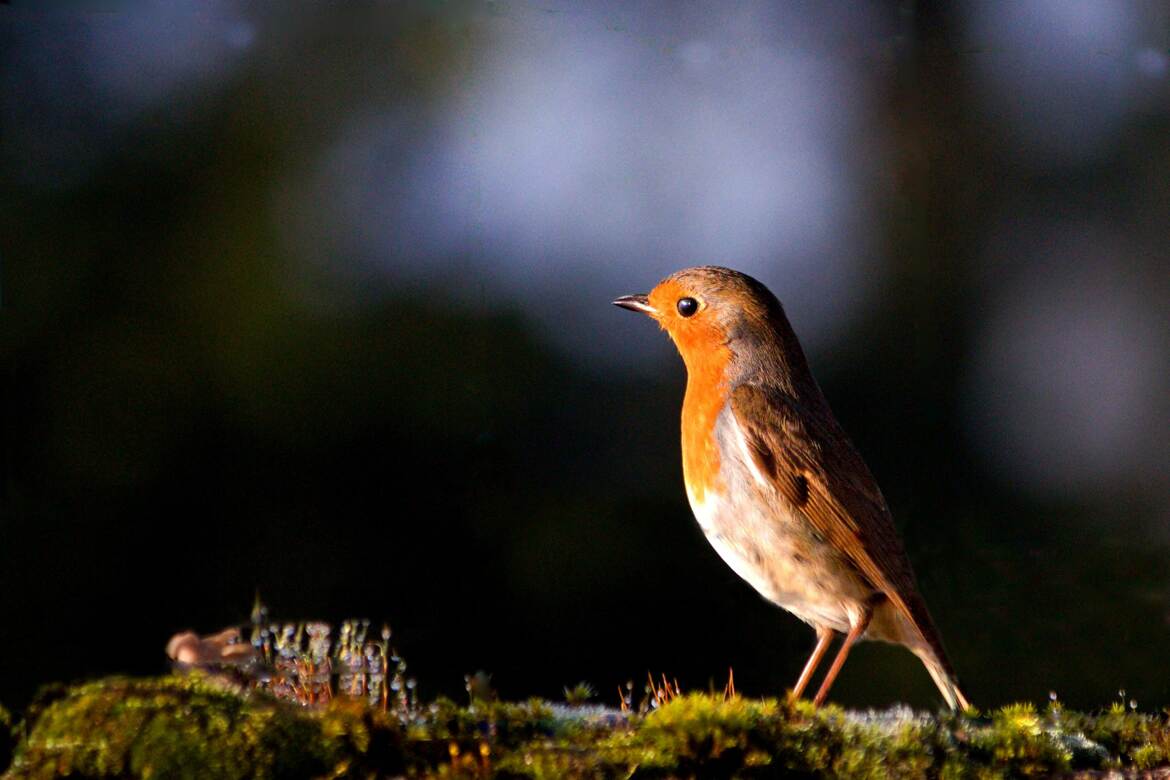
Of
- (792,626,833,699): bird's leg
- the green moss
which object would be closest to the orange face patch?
(792,626,833,699): bird's leg

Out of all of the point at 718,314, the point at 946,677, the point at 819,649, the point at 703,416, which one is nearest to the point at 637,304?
the point at 718,314

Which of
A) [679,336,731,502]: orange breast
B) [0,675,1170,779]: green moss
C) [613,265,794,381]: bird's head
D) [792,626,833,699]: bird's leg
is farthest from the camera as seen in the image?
[613,265,794,381]: bird's head

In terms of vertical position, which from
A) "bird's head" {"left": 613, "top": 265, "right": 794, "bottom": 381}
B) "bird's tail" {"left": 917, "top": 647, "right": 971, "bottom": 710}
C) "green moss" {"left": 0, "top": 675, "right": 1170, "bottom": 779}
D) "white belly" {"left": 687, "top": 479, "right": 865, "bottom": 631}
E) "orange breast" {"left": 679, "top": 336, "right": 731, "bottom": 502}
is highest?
"bird's head" {"left": 613, "top": 265, "right": 794, "bottom": 381}

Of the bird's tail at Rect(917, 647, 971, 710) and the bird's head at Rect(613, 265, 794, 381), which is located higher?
the bird's head at Rect(613, 265, 794, 381)

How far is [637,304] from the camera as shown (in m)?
3.07

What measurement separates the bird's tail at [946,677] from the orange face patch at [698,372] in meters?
0.71

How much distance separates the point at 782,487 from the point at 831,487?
0.45 ft

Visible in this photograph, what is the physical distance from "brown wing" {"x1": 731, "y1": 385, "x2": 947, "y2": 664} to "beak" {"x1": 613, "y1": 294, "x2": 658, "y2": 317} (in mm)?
344

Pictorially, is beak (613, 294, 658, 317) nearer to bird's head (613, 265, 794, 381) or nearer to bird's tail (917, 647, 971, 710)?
bird's head (613, 265, 794, 381)

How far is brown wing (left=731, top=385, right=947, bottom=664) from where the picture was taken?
277 cm

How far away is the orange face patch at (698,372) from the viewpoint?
9.43 feet

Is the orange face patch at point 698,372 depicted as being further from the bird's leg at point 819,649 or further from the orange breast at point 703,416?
the bird's leg at point 819,649

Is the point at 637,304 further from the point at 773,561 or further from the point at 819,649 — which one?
the point at 819,649

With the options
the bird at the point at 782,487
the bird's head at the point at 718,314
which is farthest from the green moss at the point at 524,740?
the bird's head at the point at 718,314
